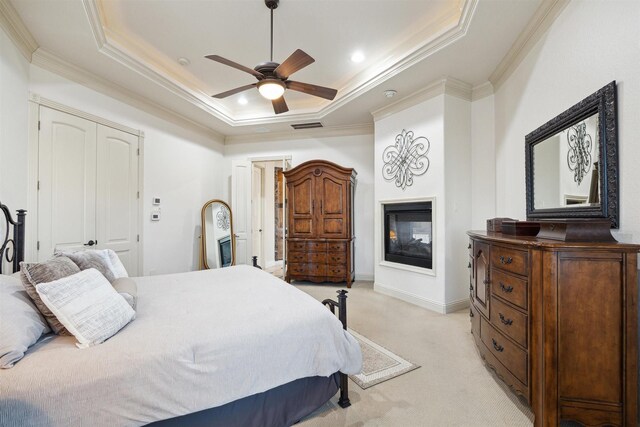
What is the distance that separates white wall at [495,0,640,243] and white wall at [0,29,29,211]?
4298 millimetres

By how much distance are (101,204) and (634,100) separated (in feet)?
15.5

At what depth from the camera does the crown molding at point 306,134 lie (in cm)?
494

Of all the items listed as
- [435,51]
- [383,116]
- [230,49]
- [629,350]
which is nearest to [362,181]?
[383,116]

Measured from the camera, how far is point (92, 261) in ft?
6.07

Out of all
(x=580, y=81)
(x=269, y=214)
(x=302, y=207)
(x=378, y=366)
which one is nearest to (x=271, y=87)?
(x=580, y=81)

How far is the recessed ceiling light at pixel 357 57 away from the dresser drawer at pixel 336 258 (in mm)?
2771

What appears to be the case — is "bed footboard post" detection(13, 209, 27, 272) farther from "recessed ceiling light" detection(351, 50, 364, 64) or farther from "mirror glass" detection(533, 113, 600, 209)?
"mirror glass" detection(533, 113, 600, 209)

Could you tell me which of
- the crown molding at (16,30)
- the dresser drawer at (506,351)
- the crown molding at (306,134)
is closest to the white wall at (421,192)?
the crown molding at (306,134)

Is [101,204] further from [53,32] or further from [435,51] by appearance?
[435,51]

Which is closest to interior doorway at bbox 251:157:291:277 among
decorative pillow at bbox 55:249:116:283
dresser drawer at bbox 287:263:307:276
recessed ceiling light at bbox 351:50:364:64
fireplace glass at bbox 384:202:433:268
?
dresser drawer at bbox 287:263:307:276

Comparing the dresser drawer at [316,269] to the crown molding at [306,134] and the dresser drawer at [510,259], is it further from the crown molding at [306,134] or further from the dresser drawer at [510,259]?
the dresser drawer at [510,259]

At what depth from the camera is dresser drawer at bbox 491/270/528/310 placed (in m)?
1.56

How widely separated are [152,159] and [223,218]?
157cm

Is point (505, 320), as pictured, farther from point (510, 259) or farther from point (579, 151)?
point (579, 151)
